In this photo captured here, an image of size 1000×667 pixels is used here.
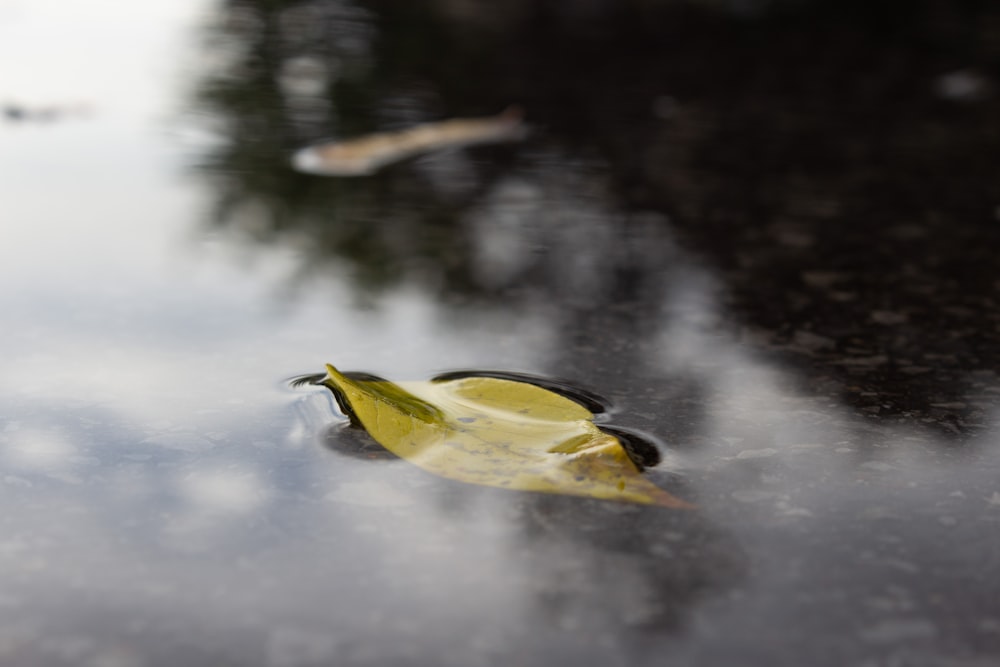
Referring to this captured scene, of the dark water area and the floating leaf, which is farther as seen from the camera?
the floating leaf

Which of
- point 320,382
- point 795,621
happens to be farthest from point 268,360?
point 795,621

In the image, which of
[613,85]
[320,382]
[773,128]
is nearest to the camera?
[320,382]

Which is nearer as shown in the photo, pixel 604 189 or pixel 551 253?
pixel 551 253

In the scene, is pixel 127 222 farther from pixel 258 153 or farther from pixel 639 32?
pixel 639 32

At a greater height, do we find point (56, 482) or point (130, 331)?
point (130, 331)

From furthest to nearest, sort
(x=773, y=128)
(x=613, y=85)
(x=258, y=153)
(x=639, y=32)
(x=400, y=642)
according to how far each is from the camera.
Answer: (x=639, y=32), (x=613, y=85), (x=773, y=128), (x=258, y=153), (x=400, y=642)
